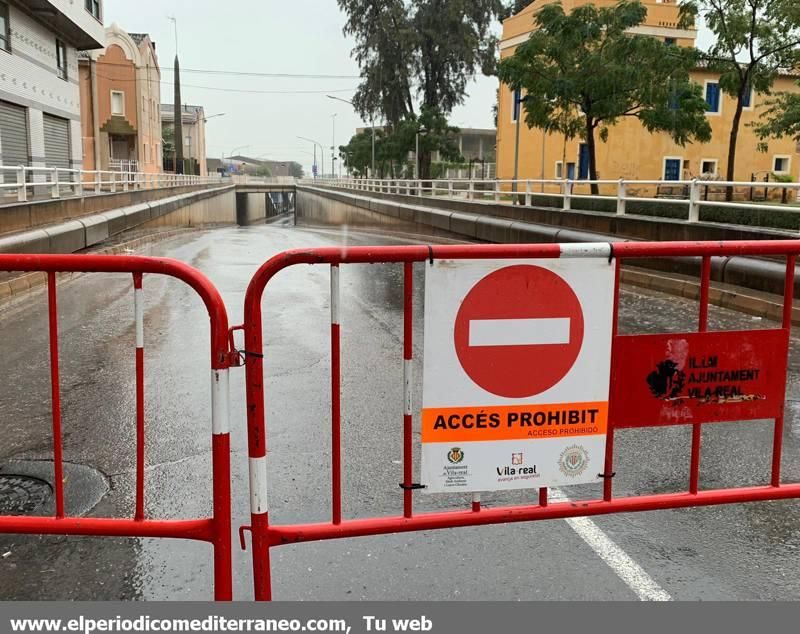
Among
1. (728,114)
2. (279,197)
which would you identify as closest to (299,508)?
(728,114)

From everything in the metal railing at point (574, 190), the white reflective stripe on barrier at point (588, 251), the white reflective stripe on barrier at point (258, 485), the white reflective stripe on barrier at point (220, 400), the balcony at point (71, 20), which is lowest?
the white reflective stripe on barrier at point (258, 485)

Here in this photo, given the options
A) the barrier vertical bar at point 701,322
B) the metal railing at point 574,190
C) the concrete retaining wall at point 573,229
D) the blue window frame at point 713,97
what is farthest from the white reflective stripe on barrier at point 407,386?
the blue window frame at point 713,97

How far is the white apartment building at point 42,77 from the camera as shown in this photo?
28344 mm

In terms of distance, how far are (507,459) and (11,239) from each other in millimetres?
11542

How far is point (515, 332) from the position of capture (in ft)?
11.6

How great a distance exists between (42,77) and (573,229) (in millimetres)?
24034

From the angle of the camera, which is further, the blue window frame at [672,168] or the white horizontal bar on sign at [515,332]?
the blue window frame at [672,168]

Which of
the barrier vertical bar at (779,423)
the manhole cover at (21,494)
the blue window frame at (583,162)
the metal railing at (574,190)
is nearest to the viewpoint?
the barrier vertical bar at (779,423)

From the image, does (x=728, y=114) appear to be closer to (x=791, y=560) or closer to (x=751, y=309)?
(x=751, y=309)

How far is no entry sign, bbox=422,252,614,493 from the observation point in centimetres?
349

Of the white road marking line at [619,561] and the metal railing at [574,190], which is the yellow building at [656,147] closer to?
the metal railing at [574,190]

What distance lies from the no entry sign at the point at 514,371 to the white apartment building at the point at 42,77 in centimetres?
2851

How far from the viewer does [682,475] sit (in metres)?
4.93

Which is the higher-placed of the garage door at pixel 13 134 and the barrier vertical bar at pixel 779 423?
the garage door at pixel 13 134
